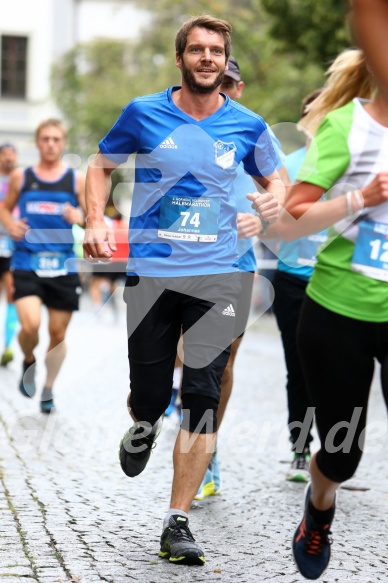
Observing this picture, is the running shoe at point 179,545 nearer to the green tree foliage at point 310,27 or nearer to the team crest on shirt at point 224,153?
the team crest on shirt at point 224,153

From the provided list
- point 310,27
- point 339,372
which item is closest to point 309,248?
point 339,372

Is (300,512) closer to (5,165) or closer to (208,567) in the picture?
(208,567)

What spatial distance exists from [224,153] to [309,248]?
76.0 inches

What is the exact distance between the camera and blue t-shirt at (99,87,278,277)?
5.45 metres

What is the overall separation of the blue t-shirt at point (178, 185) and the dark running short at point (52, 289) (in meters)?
4.11

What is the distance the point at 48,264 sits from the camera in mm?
9727

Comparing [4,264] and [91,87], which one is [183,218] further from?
[91,87]

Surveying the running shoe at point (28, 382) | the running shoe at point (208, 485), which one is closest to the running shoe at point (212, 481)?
the running shoe at point (208, 485)

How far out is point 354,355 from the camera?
4.15 metres

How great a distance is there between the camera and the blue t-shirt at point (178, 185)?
17.9 feet

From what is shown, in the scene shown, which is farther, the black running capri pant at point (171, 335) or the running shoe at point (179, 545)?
the black running capri pant at point (171, 335)

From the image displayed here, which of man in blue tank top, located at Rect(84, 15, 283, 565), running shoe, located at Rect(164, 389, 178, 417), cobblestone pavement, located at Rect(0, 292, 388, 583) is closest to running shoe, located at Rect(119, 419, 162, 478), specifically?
man in blue tank top, located at Rect(84, 15, 283, 565)

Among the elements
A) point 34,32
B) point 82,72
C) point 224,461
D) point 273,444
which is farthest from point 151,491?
point 34,32

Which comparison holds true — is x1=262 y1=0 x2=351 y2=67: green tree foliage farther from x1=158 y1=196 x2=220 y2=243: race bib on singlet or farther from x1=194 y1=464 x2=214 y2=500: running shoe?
x1=158 y1=196 x2=220 y2=243: race bib on singlet
